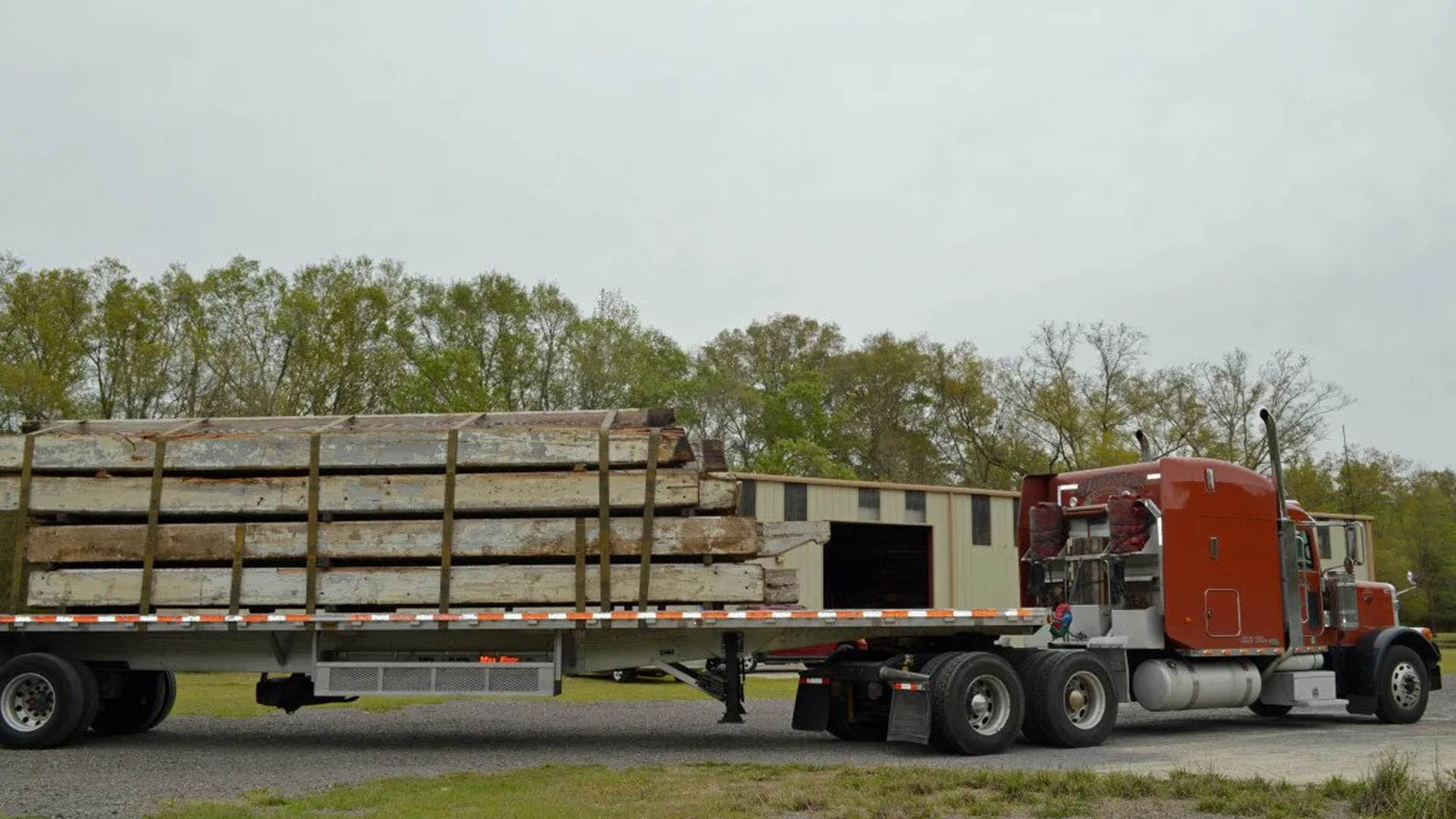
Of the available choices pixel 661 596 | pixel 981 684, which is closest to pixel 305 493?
pixel 661 596

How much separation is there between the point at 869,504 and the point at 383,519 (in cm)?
1632

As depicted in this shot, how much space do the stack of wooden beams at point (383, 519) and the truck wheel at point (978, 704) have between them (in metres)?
1.61

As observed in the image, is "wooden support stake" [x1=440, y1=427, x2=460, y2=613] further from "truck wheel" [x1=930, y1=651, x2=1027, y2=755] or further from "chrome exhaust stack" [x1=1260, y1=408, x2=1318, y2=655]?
"chrome exhaust stack" [x1=1260, y1=408, x2=1318, y2=655]

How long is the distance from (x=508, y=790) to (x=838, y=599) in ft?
76.0

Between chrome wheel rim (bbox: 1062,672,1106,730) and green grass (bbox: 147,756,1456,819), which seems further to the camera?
chrome wheel rim (bbox: 1062,672,1106,730)

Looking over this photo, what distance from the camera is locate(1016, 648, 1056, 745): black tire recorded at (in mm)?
12000

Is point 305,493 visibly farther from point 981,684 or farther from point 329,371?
point 329,371

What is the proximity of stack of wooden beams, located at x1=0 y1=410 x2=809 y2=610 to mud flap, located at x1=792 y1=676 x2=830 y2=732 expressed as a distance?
1387 mm

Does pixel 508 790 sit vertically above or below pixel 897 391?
below

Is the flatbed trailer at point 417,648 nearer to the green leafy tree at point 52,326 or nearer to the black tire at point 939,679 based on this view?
the black tire at point 939,679

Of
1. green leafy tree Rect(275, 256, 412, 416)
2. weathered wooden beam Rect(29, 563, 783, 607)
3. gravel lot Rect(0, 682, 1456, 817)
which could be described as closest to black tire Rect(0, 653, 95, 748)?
gravel lot Rect(0, 682, 1456, 817)

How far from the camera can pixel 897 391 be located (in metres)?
53.8

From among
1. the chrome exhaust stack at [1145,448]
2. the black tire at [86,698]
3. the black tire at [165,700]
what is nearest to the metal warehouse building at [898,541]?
the chrome exhaust stack at [1145,448]

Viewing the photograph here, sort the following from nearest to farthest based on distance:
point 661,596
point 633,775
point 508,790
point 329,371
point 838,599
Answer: point 508,790, point 633,775, point 661,596, point 838,599, point 329,371
